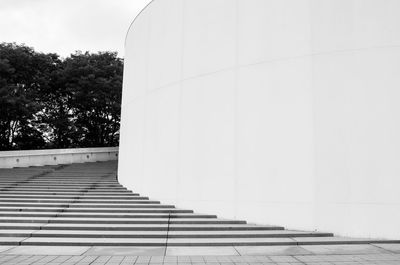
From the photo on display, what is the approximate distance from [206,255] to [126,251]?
1675mm

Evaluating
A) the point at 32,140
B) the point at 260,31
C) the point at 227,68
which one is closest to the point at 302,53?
the point at 260,31

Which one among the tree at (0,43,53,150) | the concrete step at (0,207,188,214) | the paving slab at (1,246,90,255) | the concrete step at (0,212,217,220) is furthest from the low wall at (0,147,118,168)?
the paving slab at (1,246,90,255)

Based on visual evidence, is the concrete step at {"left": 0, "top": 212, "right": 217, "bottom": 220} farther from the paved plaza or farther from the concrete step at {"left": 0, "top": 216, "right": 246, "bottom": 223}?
the concrete step at {"left": 0, "top": 216, "right": 246, "bottom": 223}

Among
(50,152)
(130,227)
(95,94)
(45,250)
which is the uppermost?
(95,94)

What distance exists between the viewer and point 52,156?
23031 mm

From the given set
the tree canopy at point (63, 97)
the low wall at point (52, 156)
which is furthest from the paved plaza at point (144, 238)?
the tree canopy at point (63, 97)

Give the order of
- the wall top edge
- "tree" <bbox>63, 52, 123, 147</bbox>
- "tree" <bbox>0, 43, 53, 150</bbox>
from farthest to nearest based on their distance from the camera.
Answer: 1. "tree" <bbox>63, 52, 123, 147</bbox>
2. "tree" <bbox>0, 43, 53, 150</bbox>
3. the wall top edge

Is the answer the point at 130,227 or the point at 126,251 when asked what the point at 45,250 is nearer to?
the point at 126,251

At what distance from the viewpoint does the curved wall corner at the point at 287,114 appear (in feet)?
28.6

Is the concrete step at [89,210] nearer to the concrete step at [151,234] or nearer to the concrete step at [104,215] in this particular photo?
the concrete step at [104,215]

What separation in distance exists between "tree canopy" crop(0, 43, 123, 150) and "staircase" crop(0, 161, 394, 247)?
15.0 metres

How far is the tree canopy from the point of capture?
87.9 feet

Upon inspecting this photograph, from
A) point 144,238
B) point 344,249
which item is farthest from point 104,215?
point 344,249

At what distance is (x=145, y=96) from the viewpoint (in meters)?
13.3
